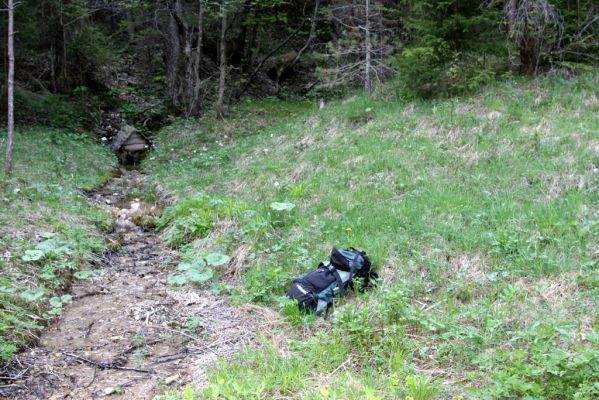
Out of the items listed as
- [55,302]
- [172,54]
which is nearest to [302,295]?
[55,302]

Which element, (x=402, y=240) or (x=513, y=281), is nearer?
(x=513, y=281)

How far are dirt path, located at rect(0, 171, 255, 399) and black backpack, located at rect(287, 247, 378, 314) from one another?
66 cm

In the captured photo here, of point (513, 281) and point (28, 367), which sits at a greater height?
point (513, 281)

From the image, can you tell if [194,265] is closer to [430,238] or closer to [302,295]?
[302,295]

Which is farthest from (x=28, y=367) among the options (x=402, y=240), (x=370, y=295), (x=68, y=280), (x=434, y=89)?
(x=434, y=89)

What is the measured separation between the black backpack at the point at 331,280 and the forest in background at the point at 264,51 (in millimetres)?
6099

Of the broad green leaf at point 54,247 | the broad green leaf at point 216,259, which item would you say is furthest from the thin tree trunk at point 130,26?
the broad green leaf at point 216,259

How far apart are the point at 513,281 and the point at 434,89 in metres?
6.86

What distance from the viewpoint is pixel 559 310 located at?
4348 millimetres

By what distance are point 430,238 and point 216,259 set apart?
2754mm

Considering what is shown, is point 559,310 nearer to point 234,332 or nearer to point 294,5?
point 234,332

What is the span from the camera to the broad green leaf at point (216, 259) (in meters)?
6.27

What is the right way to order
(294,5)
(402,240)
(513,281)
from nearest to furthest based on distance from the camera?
(513,281) → (402,240) → (294,5)

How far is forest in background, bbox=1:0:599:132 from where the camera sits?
10078mm
